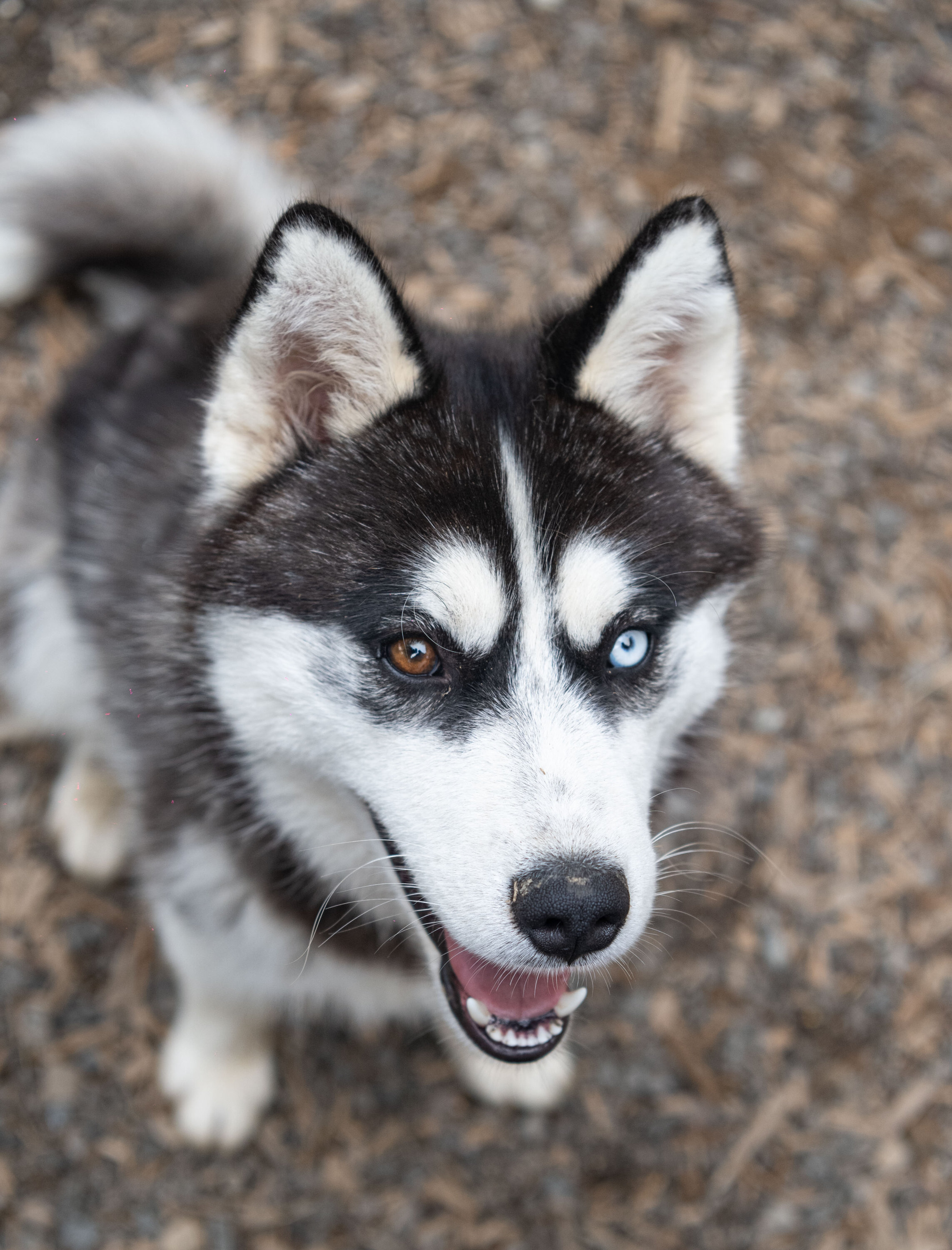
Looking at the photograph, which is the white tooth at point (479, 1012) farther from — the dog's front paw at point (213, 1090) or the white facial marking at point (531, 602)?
the dog's front paw at point (213, 1090)

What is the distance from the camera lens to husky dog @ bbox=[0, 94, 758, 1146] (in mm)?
1676

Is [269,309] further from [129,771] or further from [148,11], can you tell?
[148,11]

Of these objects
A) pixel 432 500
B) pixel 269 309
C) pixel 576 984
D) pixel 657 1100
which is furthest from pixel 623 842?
pixel 657 1100

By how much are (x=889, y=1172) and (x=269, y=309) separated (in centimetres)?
289

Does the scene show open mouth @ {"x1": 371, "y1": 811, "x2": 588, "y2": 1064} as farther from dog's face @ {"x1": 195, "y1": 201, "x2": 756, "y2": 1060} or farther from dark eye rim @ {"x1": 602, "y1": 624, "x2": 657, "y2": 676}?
dark eye rim @ {"x1": 602, "y1": 624, "x2": 657, "y2": 676}

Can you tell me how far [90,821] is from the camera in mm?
3027

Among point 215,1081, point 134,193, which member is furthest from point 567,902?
point 134,193

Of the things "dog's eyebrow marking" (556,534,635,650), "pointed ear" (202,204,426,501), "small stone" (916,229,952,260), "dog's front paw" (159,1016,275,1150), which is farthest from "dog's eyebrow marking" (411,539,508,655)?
"small stone" (916,229,952,260)

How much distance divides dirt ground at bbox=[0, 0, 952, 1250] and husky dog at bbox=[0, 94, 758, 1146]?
59cm

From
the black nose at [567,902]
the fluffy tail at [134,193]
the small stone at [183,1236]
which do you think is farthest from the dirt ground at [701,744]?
the black nose at [567,902]

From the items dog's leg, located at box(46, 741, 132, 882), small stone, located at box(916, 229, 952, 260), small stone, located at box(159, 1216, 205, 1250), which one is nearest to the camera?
small stone, located at box(159, 1216, 205, 1250)

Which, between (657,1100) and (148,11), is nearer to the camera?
(657,1100)

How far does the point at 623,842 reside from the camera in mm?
1642

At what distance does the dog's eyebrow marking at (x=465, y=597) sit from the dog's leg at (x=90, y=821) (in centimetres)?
161
